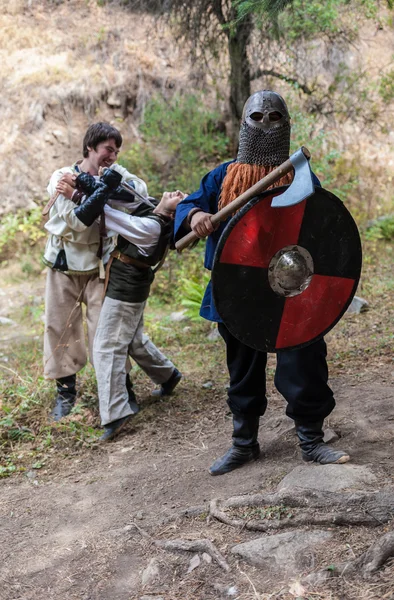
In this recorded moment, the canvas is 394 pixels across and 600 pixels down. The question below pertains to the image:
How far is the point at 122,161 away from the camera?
28.8 ft

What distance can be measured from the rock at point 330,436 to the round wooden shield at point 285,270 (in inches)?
27.5

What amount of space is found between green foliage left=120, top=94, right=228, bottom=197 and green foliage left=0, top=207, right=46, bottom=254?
1.52 metres

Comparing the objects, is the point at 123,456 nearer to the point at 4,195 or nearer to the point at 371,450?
the point at 371,450

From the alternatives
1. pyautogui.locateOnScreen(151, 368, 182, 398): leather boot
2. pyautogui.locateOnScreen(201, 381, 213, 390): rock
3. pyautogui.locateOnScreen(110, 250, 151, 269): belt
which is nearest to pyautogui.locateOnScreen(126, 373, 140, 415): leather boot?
pyautogui.locateOnScreen(151, 368, 182, 398): leather boot

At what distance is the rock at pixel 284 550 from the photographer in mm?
2225

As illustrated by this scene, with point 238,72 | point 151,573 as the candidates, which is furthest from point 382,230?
point 151,573

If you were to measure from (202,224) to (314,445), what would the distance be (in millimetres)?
1134

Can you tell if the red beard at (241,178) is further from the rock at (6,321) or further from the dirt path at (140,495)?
the rock at (6,321)

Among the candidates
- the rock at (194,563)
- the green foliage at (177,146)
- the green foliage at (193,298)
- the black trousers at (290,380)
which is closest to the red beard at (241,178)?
the black trousers at (290,380)

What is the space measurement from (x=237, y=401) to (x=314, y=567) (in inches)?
39.3

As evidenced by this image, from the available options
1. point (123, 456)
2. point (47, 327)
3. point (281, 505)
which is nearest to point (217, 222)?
point (281, 505)

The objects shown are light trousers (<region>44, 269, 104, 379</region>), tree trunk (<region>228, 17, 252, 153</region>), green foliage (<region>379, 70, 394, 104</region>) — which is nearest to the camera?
light trousers (<region>44, 269, 104, 379</region>)

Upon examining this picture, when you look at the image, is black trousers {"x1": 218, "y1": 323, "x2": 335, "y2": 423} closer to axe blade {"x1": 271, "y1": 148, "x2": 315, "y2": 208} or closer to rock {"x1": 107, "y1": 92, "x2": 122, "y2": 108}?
axe blade {"x1": 271, "y1": 148, "x2": 315, "y2": 208}

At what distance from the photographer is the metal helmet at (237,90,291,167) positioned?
2743 mm
